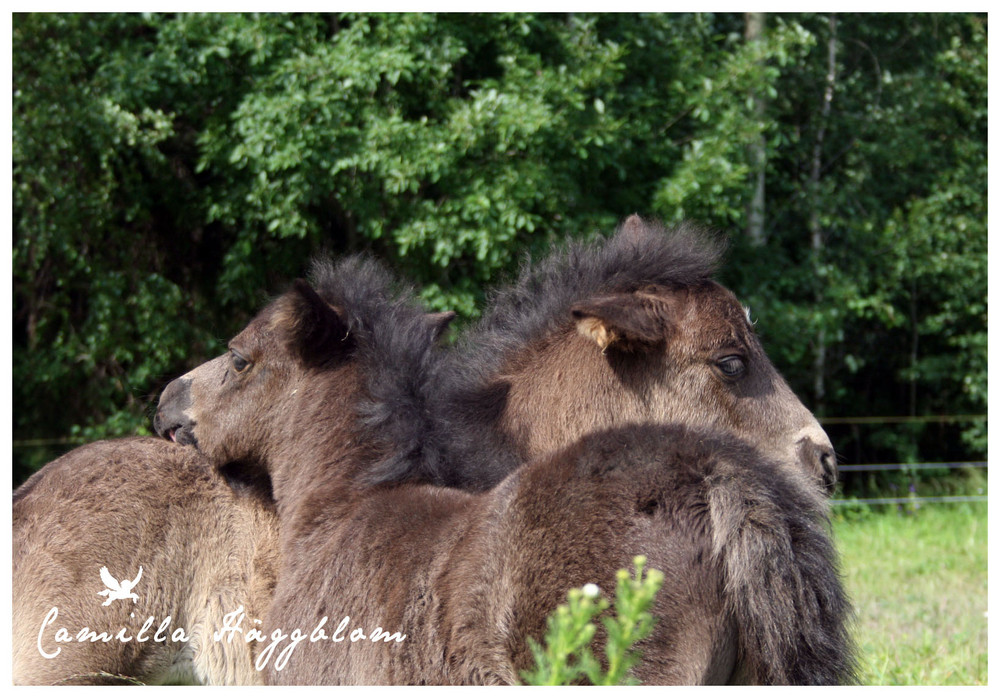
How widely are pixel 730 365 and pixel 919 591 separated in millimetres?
4636

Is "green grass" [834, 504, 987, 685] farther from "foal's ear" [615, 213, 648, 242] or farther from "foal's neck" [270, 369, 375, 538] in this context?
"foal's neck" [270, 369, 375, 538]

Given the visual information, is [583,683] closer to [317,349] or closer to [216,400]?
[317,349]

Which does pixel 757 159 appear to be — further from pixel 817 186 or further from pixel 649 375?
pixel 649 375

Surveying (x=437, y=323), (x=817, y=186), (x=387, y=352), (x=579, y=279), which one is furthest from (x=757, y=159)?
(x=387, y=352)

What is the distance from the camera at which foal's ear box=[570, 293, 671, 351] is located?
3670 mm

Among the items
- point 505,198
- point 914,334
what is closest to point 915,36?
point 914,334

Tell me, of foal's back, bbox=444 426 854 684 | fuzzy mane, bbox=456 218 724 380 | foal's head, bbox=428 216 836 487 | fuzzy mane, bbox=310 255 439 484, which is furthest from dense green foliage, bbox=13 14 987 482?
foal's back, bbox=444 426 854 684

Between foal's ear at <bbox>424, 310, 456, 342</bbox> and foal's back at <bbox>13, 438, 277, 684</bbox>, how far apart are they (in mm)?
1090

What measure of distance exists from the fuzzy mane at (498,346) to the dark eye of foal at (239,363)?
701 mm

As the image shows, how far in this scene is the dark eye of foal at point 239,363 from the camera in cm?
394

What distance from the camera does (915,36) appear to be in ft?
45.6

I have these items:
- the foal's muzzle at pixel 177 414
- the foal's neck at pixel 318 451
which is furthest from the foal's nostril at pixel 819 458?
A: the foal's muzzle at pixel 177 414

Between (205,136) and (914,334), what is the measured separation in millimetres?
10918

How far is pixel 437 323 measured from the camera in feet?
13.7
